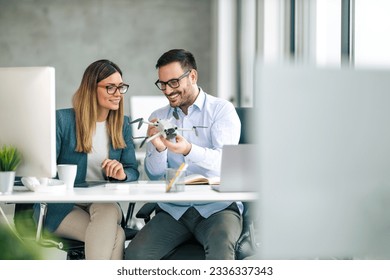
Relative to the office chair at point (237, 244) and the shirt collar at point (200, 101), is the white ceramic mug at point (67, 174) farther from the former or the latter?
the shirt collar at point (200, 101)

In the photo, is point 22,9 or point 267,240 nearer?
point 267,240

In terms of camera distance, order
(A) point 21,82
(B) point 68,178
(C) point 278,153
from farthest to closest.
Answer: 1. (B) point 68,178
2. (A) point 21,82
3. (C) point 278,153

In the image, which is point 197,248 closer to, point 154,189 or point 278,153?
point 154,189

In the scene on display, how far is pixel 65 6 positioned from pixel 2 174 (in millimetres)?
4456

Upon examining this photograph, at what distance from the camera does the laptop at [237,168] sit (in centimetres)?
194

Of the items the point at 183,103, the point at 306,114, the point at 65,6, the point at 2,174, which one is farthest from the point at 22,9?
the point at 306,114

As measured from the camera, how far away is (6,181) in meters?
1.94

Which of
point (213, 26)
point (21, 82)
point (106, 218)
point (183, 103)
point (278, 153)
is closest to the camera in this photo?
point (278, 153)

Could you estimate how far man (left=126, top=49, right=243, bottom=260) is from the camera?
213 centimetres

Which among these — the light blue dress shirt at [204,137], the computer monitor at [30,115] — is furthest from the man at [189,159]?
the computer monitor at [30,115]

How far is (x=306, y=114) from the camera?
2.92ft

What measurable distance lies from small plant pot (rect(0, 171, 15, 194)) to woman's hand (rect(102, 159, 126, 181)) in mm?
380

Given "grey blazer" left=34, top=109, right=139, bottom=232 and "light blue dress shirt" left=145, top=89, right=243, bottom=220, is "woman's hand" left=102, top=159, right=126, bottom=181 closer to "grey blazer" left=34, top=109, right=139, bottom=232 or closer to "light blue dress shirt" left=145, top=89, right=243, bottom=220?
"grey blazer" left=34, top=109, right=139, bottom=232

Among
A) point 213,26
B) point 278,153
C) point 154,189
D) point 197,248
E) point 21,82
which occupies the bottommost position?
point 197,248
